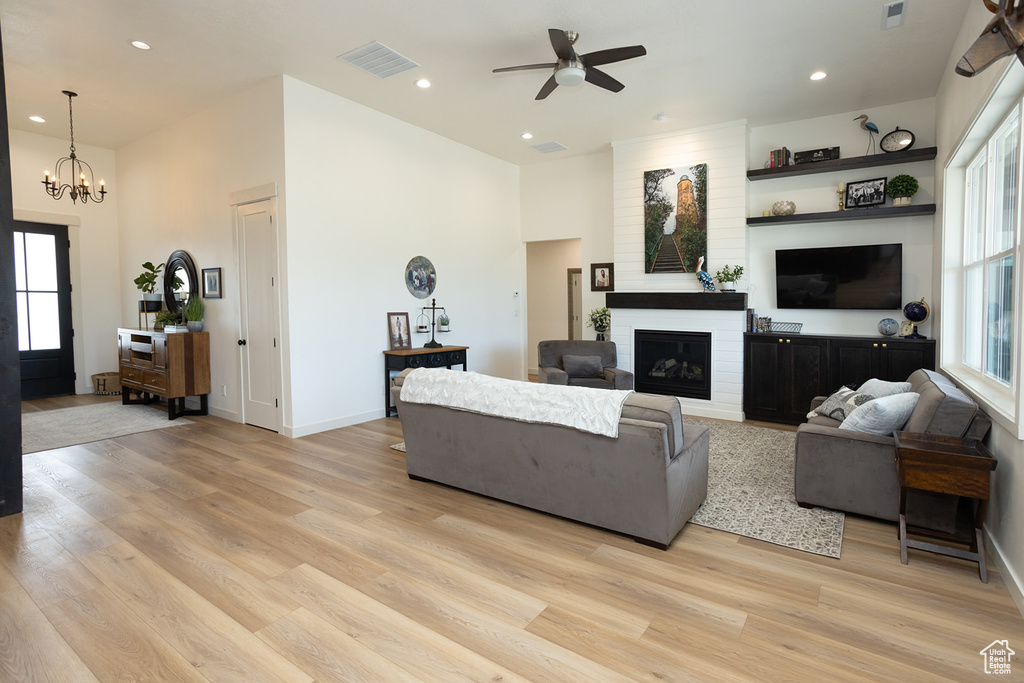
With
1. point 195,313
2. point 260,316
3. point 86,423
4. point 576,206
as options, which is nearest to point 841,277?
point 576,206

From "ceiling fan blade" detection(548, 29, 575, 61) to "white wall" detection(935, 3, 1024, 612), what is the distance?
239 centimetres

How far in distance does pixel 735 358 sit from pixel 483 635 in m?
4.81

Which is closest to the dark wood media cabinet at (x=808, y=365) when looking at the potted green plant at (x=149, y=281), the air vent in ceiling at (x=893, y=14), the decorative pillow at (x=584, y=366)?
the decorative pillow at (x=584, y=366)

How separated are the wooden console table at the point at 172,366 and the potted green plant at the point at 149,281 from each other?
0.54 metres

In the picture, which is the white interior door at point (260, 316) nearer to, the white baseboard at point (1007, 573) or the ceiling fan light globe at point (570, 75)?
the ceiling fan light globe at point (570, 75)

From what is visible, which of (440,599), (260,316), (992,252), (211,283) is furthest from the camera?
(211,283)

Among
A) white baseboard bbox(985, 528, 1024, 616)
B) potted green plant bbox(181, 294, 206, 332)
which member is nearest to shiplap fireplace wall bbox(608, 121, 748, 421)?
white baseboard bbox(985, 528, 1024, 616)

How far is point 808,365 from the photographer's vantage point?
547 cm

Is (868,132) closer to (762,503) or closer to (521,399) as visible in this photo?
(762,503)

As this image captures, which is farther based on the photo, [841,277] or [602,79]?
[841,277]

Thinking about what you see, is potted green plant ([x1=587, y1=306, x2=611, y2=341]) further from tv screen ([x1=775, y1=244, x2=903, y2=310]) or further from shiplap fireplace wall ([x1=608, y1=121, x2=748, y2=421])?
tv screen ([x1=775, y1=244, x2=903, y2=310])

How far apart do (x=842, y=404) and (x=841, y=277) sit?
7.67 ft

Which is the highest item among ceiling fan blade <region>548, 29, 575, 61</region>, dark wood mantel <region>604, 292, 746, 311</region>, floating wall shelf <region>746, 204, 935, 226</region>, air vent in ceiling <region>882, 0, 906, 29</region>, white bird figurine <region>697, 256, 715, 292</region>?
air vent in ceiling <region>882, 0, 906, 29</region>

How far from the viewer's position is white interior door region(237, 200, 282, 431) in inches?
202
